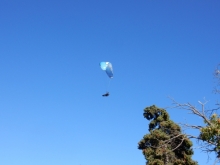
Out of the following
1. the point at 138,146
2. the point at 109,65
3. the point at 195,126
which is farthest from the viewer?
the point at 138,146

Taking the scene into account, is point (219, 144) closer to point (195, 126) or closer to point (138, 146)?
point (195, 126)

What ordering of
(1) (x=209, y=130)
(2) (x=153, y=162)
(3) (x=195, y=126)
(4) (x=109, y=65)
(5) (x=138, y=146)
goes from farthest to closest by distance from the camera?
(5) (x=138, y=146), (2) (x=153, y=162), (4) (x=109, y=65), (3) (x=195, y=126), (1) (x=209, y=130)

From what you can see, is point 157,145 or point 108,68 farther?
point 157,145

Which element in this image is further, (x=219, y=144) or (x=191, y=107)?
(x=191, y=107)

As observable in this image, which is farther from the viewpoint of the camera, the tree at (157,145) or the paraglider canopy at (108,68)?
the tree at (157,145)

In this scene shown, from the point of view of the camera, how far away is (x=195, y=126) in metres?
9.04

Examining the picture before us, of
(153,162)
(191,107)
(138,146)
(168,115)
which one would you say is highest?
(168,115)

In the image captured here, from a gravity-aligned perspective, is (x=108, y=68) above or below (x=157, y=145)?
above

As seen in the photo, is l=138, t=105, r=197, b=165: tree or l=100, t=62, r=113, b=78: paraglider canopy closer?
l=100, t=62, r=113, b=78: paraglider canopy

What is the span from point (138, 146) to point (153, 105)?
14.3 ft

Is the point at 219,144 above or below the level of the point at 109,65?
below

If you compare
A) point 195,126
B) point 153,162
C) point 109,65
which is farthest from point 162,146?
point 153,162

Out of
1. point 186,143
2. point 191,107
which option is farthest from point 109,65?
point 186,143

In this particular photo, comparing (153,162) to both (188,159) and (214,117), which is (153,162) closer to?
(188,159)
